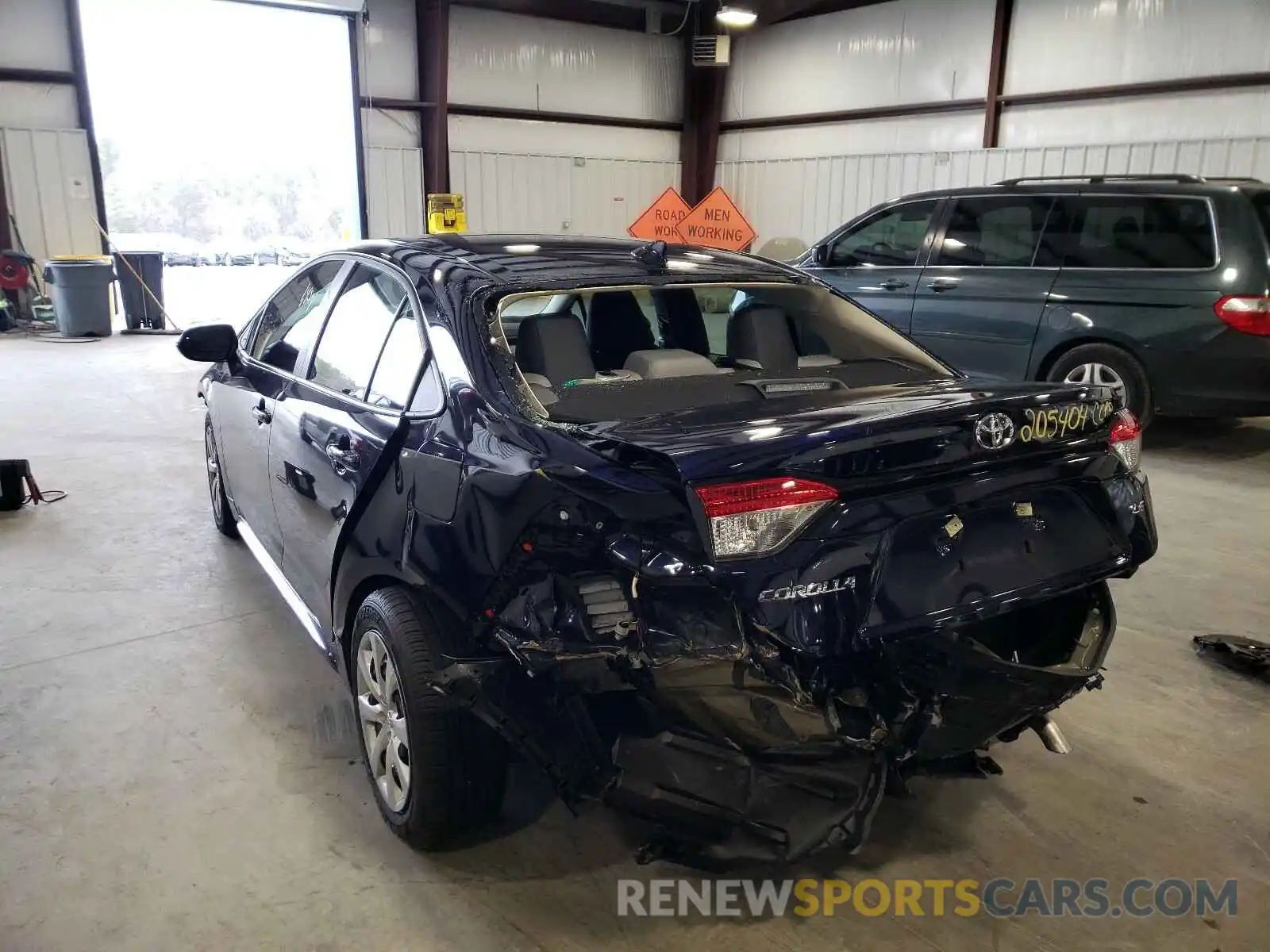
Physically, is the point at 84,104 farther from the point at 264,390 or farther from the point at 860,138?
the point at 264,390

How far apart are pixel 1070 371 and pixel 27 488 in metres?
6.25

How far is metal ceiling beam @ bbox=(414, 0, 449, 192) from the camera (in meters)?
13.2

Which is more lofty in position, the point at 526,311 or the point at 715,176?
the point at 715,176

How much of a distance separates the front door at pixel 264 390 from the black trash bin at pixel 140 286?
33.0 feet

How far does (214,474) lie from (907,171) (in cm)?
1067

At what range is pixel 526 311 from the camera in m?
2.84

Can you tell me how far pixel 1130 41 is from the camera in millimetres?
10422

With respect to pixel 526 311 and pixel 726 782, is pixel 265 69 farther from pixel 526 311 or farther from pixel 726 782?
pixel 726 782

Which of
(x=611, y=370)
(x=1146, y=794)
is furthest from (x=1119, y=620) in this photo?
(x=611, y=370)

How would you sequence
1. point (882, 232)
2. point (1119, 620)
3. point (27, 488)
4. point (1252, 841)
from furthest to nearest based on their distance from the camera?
1. point (882, 232)
2. point (27, 488)
3. point (1119, 620)
4. point (1252, 841)

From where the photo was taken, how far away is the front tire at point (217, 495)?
4254 mm

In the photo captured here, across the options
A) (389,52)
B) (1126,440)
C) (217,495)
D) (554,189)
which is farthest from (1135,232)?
(389,52)

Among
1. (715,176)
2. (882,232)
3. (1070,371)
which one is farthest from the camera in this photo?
(715,176)

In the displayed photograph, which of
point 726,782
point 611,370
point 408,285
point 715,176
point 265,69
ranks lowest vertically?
point 726,782
